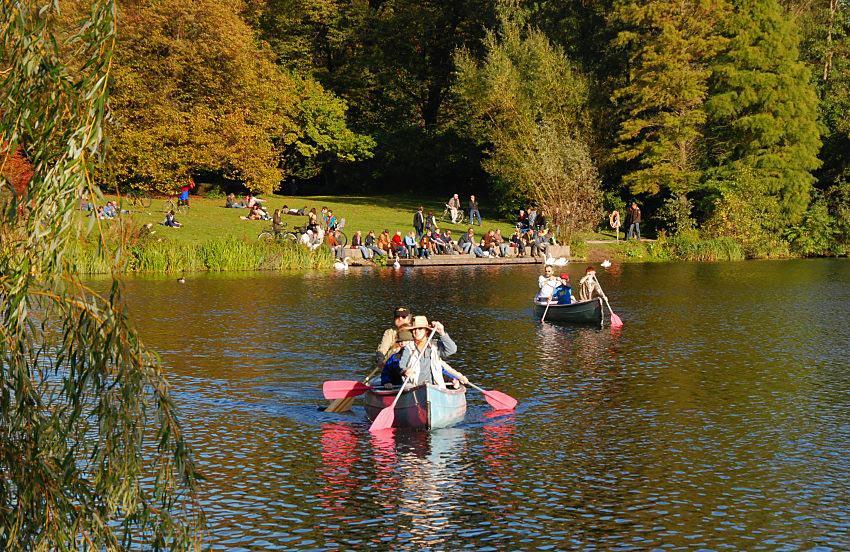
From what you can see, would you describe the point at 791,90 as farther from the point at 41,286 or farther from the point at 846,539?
the point at 41,286

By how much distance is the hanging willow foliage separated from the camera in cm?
930

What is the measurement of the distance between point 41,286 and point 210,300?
30.4 meters

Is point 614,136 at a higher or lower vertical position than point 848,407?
higher

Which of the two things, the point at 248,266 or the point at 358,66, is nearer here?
the point at 248,266

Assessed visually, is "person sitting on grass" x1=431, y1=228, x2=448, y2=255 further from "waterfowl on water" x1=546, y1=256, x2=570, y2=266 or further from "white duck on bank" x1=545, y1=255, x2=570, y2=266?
"waterfowl on water" x1=546, y1=256, x2=570, y2=266

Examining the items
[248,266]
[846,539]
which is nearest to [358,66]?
[248,266]

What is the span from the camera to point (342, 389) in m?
21.4

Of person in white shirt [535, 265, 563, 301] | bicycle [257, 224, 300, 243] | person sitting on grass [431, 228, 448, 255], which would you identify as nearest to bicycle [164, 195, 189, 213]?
bicycle [257, 224, 300, 243]

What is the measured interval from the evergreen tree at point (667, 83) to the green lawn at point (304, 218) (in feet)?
31.1

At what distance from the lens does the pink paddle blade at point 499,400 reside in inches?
835

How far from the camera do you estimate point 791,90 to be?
2648 inches

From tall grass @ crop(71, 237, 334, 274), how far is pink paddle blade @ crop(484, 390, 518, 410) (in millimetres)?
29516

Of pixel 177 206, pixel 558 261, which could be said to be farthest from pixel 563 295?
pixel 177 206

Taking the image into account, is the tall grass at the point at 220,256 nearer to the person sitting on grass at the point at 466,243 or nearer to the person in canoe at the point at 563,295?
the person sitting on grass at the point at 466,243
